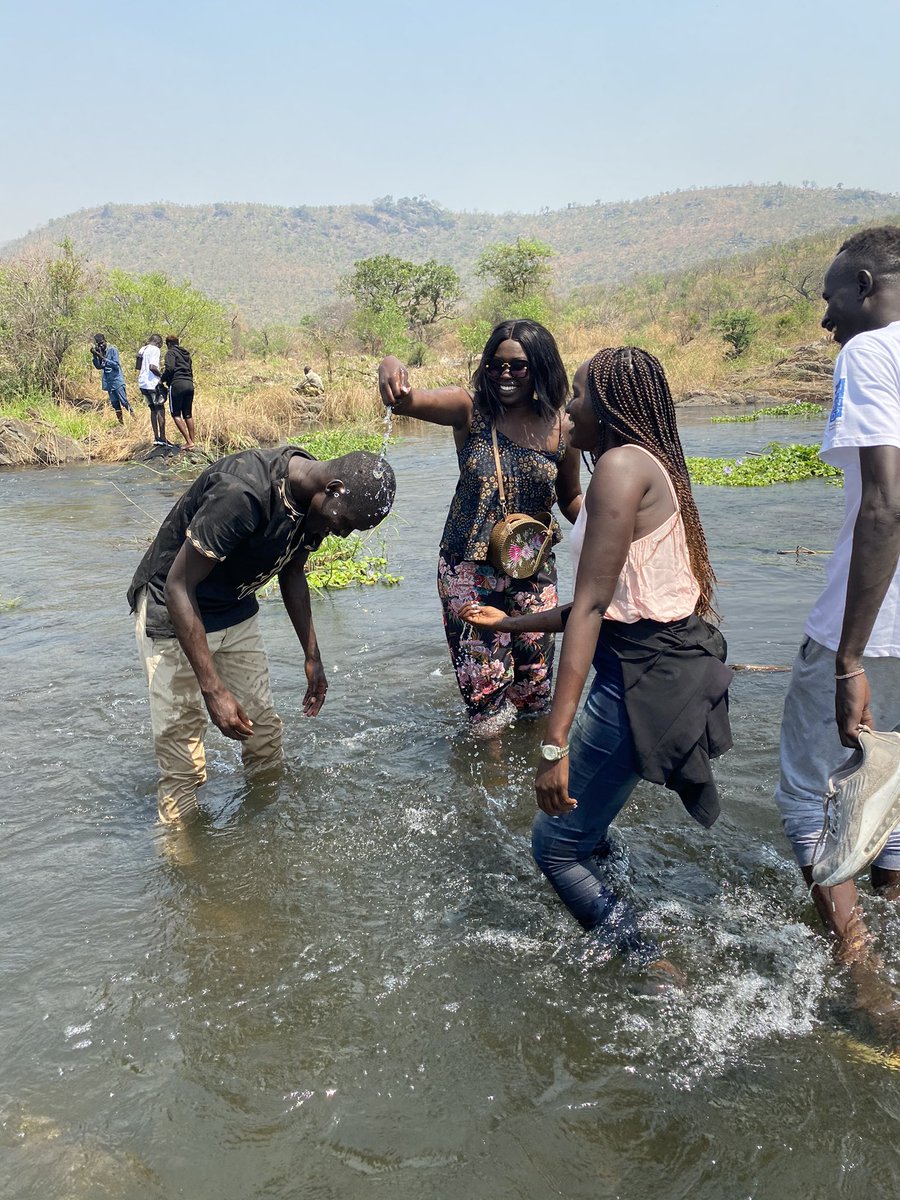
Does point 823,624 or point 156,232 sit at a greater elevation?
point 156,232

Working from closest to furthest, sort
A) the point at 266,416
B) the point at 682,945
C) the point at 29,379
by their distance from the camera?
the point at 682,945 → the point at 266,416 → the point at 29,379

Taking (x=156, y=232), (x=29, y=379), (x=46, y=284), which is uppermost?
(x=156, y=232)

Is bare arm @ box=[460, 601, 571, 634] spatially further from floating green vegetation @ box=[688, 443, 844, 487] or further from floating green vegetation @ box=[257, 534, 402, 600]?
floating green vegetation @ box=[688, 443, 844, 487]

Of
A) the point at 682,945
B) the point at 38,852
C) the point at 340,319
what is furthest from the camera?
the point at 340,319

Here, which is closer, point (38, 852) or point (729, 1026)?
point (729, 1026)

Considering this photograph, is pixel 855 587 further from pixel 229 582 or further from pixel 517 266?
pixel 517 266

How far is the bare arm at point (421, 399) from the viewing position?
3777mm

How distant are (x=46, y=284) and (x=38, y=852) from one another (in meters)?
21.5

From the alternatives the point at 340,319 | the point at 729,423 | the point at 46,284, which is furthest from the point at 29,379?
the point at 340,319

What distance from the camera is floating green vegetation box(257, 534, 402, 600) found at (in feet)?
24.7

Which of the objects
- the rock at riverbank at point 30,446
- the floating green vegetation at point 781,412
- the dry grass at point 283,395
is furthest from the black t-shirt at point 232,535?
the floating green vegetation at point 781,412

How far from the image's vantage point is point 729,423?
1959 centimetres

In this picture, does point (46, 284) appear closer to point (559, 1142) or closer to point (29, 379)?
point (29, 379)

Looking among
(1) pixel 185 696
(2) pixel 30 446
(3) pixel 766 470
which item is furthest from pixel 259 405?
(1) pixel 185 696
